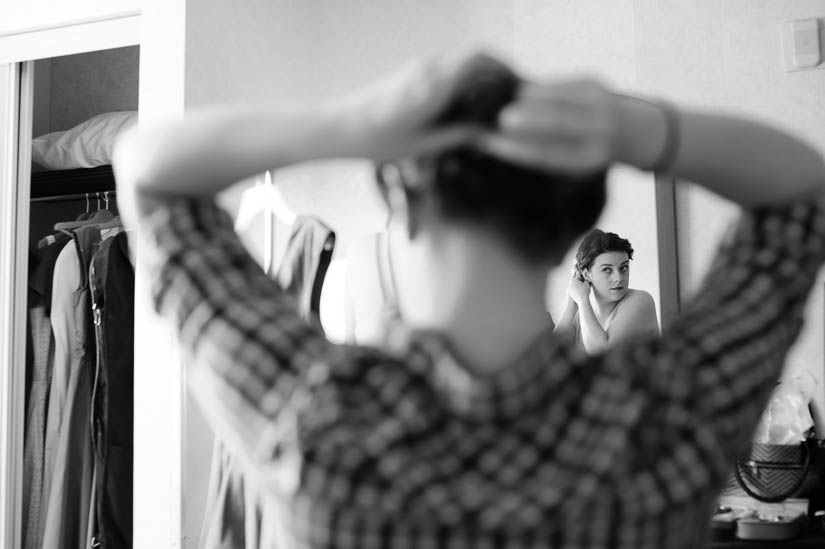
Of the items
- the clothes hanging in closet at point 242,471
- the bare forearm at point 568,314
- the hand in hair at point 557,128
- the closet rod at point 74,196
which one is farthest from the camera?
the closet rod at point 74,196

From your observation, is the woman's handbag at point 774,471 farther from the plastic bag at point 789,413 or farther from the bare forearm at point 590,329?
the bare forearm at point 590,329

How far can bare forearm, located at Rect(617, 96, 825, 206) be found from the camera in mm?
525

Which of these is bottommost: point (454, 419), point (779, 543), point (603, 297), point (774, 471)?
point (779, 543)

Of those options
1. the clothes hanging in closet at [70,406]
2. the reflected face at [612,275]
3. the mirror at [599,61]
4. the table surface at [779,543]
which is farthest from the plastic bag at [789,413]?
the clothes hanging in closet at [70,406]

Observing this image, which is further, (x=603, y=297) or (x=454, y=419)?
(x=603, y=297)

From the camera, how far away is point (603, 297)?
2.30m

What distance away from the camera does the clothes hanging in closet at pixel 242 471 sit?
63.0 inches

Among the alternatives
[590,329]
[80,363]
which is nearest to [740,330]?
[590,329]

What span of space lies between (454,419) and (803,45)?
1982mm

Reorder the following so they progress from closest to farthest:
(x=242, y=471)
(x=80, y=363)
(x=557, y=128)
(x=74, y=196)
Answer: (x=557, y=128)
(x=242, y=471)
(x=80, y=363)
(x=74, y=196)

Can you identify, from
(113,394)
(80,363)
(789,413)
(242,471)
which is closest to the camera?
(242,471)

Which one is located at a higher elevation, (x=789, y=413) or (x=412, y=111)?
(x=412, y=111)

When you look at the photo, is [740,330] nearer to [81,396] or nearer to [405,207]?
[405,207]

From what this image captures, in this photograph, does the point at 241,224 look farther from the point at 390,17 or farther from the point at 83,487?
the point at 390,17
